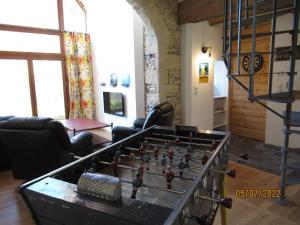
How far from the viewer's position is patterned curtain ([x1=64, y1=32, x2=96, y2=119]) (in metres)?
6.16

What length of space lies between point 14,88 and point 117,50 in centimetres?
267

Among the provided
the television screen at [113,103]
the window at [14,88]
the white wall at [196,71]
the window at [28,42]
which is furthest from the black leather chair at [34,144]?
the window at [28,42]

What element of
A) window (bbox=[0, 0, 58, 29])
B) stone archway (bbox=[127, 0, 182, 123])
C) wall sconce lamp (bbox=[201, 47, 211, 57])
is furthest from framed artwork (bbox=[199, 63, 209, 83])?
window (bbox=[0, 0, 58, 29])

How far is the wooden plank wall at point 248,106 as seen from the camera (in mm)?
4676

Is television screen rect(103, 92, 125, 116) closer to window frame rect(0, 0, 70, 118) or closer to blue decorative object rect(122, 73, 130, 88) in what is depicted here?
blue decorative object rect(122, 73, 130, 88)

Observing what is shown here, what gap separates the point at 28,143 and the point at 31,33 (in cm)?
417

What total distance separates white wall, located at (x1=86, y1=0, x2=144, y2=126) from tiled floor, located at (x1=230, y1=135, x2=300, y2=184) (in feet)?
6.92

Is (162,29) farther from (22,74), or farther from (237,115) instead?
(22,74)

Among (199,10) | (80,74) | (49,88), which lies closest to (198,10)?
(199,10)

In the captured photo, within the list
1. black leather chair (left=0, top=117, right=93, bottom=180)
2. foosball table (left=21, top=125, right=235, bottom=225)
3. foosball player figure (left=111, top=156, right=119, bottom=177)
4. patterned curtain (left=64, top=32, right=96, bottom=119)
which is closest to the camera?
foosball table (left=21, top=125, right=235, bottom=225)

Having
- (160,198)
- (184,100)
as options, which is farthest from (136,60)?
(160,198)

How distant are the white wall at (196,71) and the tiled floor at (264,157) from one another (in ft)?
2.75

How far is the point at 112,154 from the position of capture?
1.67 meters

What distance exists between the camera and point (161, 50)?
4.25 metres
